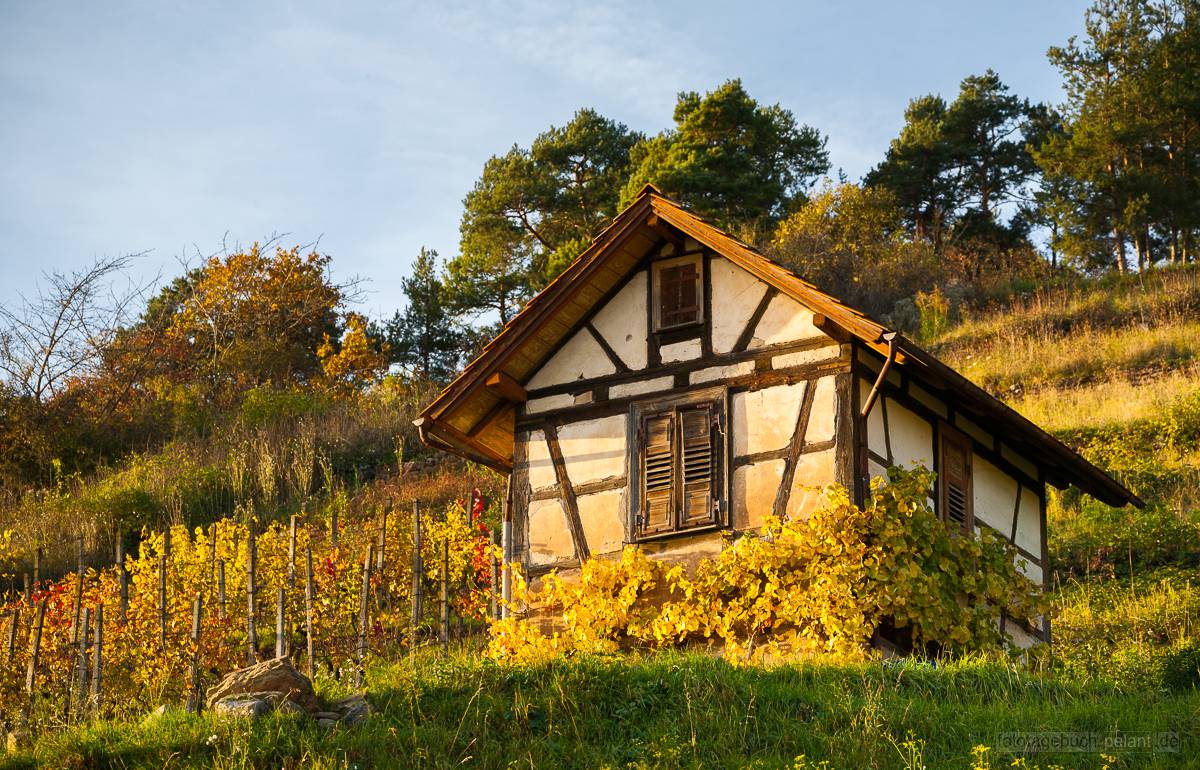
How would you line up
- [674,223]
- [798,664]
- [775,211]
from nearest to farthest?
1. [798,664]
2. [674,223]
3. [775,211]

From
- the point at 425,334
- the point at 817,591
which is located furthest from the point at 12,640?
the point at 425,334

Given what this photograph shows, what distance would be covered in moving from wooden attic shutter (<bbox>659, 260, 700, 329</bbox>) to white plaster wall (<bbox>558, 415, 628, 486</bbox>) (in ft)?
4.30

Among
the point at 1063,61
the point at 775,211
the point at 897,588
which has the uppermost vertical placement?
the point at 1063,61

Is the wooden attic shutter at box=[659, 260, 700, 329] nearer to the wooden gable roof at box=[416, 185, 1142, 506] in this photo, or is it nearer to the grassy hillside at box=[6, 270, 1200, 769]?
the wooden gable roof at box=[416, 185, 1142, 506]

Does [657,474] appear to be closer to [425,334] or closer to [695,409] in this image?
[695,409]

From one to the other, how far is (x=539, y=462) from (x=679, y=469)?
1.86 metres

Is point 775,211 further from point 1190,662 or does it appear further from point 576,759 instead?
point 576,759

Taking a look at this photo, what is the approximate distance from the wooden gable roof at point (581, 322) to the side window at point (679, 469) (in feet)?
5.37

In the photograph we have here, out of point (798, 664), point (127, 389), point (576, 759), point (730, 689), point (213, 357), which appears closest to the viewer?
Answer: point (576, 759)

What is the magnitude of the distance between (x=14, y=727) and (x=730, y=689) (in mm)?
8265

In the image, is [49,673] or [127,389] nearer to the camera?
[49,673]

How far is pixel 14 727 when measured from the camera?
603 inches

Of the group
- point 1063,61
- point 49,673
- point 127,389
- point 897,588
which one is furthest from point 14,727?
point 1063,61

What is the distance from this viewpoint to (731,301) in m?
16.3
